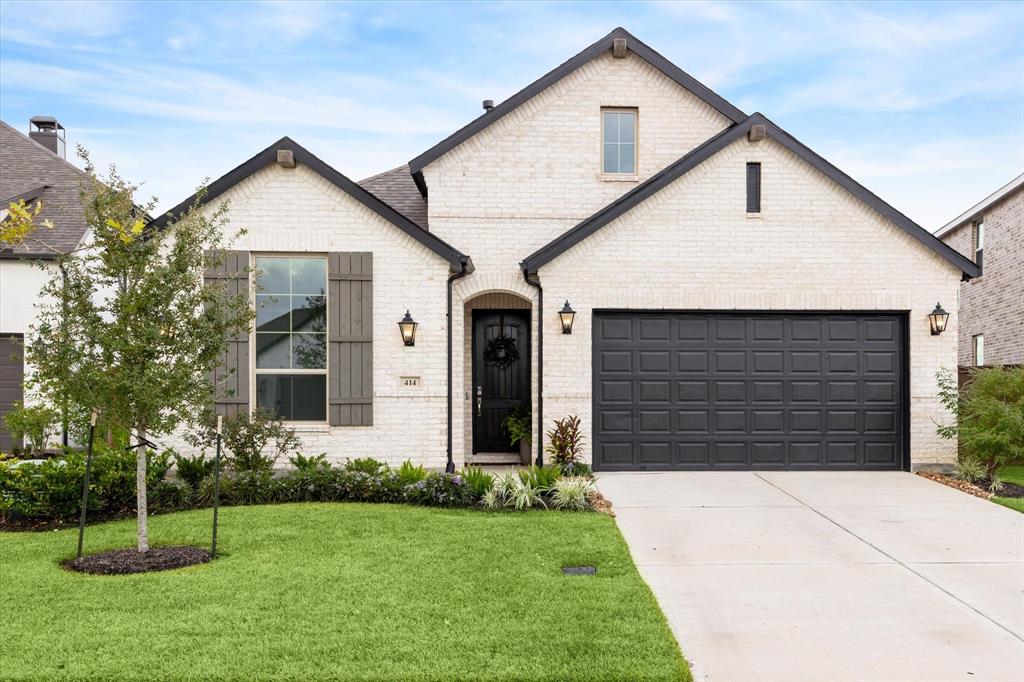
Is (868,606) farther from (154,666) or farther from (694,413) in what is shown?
(694,413)

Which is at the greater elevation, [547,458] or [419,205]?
[419,205]

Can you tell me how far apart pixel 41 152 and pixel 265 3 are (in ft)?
29.9

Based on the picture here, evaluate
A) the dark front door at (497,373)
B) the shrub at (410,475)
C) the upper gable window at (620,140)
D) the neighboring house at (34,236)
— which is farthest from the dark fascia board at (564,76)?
the neighboring house at (34,236)

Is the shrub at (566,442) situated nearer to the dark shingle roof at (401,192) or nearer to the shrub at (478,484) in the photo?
the shrub at (478,484)

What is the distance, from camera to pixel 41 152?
18.1 meters

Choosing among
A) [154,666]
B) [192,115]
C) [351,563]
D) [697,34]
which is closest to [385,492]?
[351,563]

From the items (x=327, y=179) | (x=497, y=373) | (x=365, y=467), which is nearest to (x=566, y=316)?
(x=497, y=373)

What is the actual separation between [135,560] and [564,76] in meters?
9.66

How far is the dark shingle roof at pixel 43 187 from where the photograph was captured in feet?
48.3

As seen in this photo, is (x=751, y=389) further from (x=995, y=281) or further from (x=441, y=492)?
(x=995, y=281)

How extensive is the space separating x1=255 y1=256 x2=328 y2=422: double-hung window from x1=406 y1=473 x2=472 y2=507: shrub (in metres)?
2.67

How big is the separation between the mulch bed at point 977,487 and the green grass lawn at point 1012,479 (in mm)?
239

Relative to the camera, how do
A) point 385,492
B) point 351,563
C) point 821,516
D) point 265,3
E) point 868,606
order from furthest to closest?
point 265,3 < point 385,492 < point 821,516 < point 351,563 < point 868,606

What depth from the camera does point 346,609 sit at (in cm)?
546
